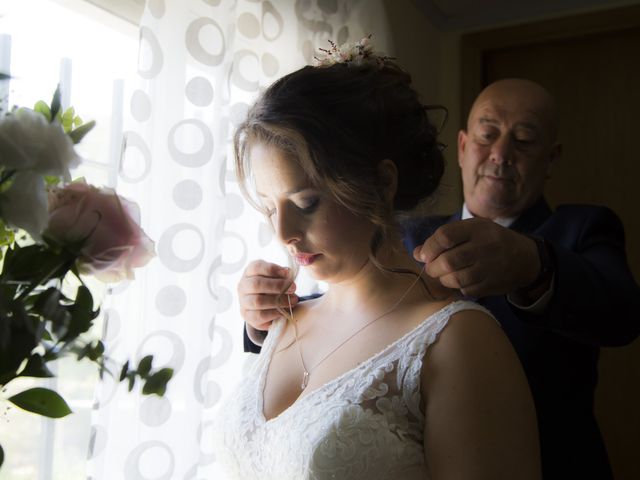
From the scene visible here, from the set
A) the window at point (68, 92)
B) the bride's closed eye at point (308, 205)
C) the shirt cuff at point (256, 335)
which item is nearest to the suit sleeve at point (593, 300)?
the bride's closed eye at point (308, 205)

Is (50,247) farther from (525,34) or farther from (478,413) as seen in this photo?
(525,34)

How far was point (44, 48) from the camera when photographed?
144cm

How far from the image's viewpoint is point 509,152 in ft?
5.34

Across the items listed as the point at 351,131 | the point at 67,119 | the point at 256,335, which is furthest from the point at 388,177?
the point at 67,119

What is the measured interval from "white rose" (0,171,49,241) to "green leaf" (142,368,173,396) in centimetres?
16

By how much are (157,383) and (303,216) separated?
55 centimetres

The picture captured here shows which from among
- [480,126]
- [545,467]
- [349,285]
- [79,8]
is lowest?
[545,467]

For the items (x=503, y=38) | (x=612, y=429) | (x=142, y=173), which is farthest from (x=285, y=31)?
(x=612, y=429)

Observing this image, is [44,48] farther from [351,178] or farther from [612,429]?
[612,429]

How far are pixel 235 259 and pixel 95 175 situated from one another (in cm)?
39

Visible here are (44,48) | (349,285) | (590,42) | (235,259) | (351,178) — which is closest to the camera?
(351,178)

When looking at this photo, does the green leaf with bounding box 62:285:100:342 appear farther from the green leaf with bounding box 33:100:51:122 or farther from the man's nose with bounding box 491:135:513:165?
the man's nose with bounding box 491:135:513:165

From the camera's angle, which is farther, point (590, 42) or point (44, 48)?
point (590, 42)

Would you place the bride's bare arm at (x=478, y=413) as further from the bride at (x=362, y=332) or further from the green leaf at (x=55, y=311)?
the green leaf at (x=55, y=311)
